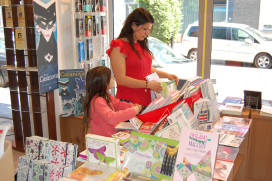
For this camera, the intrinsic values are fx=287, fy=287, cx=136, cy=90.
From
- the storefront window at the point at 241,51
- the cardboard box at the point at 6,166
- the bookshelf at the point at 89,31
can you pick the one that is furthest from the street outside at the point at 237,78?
the cardboard box at the point at 6,166

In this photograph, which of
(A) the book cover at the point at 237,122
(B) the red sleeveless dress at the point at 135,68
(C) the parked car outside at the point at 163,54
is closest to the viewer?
(A) the book cover at the point at 237,122

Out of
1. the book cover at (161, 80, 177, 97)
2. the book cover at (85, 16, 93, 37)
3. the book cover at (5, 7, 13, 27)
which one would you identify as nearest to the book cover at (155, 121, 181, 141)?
the book cover at (161, 80, 177, 97)

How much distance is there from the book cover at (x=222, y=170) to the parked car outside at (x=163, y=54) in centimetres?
245

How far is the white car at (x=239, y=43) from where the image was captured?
336 cm

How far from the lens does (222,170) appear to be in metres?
1.48

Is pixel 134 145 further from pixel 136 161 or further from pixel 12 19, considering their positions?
pixel 12 19

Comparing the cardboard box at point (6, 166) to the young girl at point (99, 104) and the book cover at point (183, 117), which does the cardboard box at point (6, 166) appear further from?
the book cover at point (183, 117)

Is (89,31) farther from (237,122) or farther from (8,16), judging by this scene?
(237,122)

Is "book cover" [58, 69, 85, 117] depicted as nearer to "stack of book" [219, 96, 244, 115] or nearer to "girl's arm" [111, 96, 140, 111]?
"girl's arm" [111, 96, 140, 111]

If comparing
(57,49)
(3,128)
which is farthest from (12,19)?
(3,128)

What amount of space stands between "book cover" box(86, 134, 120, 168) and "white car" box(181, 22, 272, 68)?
2.57 m

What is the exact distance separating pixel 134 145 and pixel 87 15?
8.32 feet

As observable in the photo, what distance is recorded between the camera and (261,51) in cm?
338

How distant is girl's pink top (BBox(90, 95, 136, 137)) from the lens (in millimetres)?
2041
